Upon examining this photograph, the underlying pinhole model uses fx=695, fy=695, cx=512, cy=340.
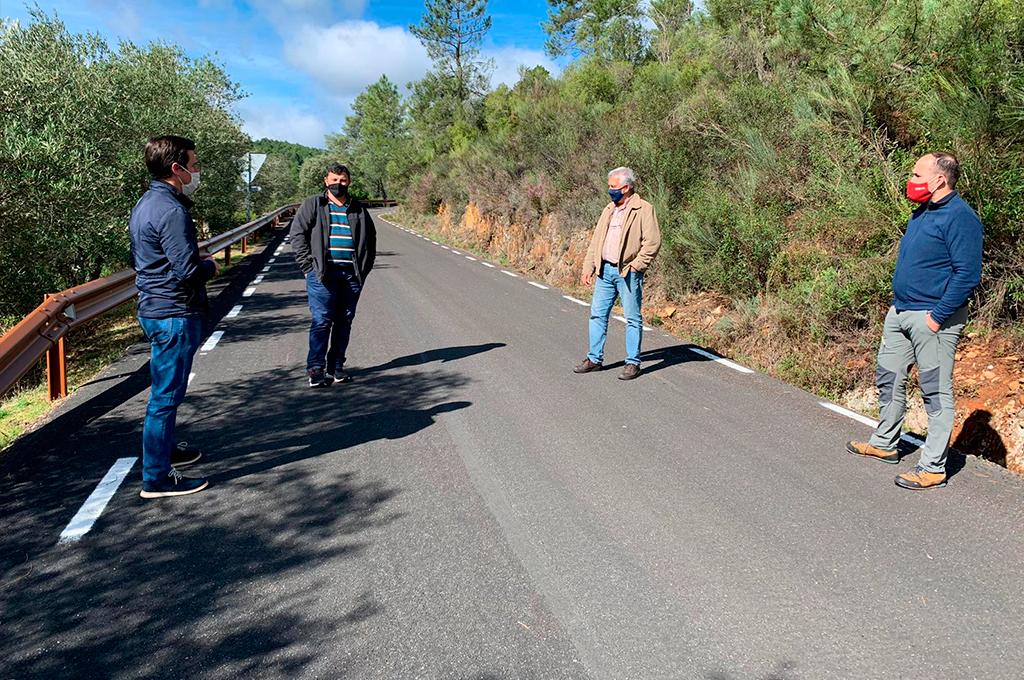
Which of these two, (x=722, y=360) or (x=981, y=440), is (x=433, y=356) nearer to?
(x=722, y=360)

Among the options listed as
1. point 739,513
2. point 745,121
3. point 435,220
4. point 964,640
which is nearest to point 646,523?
point 739,513

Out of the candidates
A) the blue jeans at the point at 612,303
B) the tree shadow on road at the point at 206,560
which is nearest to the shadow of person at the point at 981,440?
the blue jeans at the point at 612,303

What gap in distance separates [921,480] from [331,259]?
5.22 metres

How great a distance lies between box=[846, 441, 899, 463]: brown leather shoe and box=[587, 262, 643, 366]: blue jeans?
2.48m

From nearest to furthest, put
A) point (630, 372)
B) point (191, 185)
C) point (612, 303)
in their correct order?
point (191, 185) < point (630, 372) < point (612, 303)

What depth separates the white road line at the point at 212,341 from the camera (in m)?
8.16

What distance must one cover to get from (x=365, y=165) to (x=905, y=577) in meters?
87.0

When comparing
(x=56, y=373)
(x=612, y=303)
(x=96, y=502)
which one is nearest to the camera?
(x=96, y=502)

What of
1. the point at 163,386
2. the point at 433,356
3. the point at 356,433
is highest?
the point at 163,386

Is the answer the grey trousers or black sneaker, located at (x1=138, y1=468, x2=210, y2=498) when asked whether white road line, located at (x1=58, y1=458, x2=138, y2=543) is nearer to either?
black sneaker, located at (x1=138, y1=468, x2=210, y2=498)

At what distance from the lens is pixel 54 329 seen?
6.59 meters

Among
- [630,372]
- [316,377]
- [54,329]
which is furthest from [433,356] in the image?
[54,329]

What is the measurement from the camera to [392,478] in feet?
14.7

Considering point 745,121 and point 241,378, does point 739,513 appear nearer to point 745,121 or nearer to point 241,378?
point 241,378
